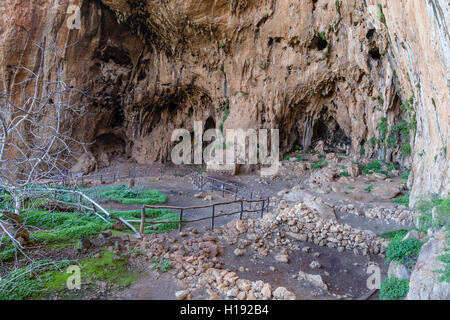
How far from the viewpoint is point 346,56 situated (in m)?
15.2

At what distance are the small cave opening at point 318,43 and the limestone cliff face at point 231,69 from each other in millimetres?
79

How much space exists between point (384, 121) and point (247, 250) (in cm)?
1306

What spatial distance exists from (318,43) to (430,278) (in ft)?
51.0

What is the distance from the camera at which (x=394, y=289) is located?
4.71m

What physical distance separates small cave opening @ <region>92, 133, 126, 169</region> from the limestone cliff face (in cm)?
13

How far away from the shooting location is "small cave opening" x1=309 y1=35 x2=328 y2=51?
15741 mm

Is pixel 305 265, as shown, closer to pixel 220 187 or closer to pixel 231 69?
pixel 220 187

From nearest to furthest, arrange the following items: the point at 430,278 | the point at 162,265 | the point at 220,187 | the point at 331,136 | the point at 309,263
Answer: the point at 430,278
the point at 162,265
the point at 309,263
the point at 220,187
the point at 331,136

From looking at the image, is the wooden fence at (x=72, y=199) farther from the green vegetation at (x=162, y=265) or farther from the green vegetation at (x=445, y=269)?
the green vegetation at (x=445, y=269)

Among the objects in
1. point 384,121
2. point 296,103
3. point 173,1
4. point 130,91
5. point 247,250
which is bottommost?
point 247,250

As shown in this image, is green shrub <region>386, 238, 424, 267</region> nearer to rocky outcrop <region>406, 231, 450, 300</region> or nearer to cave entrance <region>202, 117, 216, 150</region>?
rocky outcrop <region>406, 231, 450, 300</region>

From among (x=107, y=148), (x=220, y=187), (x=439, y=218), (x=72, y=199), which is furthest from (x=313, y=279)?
(x=107, y=148)

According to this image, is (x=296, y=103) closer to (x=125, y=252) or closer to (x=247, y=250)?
(x=247, y=250)
